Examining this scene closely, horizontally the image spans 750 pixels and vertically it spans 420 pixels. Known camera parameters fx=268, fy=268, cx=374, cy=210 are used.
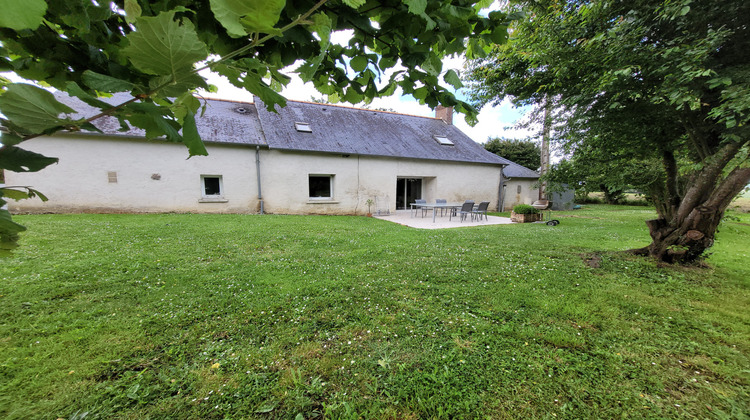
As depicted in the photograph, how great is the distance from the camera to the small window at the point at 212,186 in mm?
11297

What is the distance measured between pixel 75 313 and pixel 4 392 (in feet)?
4.11

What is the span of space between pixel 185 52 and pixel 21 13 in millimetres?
193

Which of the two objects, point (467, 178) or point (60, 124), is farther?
point (467, 178)

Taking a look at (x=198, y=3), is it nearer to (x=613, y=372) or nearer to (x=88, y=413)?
(x=88, y=413)

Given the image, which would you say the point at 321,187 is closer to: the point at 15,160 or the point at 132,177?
the point at 132,177

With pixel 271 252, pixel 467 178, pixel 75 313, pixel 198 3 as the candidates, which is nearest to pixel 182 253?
pixel 271 252

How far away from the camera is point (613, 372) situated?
85.4 inches

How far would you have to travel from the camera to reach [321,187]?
511 inches

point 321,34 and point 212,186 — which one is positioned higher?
point 321,34

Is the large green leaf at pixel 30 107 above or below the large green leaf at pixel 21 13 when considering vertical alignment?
below

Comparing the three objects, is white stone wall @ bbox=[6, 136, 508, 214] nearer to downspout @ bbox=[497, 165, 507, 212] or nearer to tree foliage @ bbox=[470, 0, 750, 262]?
downspout @ bbox=[497, 165, 507, 212]

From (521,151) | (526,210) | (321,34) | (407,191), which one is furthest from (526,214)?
(521,151)

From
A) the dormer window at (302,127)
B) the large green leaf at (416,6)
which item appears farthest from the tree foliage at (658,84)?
the dormer window at (302,127)

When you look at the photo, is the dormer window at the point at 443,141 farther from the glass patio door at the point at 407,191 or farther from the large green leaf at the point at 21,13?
the large green leaf at the point at 21,13
